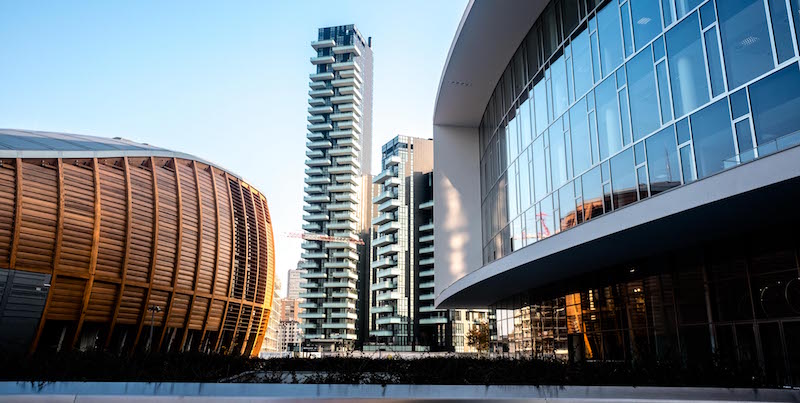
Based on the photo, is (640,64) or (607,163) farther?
(607,163)

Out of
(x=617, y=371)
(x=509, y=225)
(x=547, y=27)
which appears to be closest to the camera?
(x=617, y=371)

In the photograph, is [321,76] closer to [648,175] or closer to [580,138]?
[580,138]

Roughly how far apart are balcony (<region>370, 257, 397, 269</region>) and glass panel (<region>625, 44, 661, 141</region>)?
3390 inches

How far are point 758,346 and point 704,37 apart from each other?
7392 millimetres

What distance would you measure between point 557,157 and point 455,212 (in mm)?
13817

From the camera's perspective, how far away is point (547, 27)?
23.4 meters

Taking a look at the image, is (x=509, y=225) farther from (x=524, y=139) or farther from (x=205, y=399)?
(x=205, y=399)

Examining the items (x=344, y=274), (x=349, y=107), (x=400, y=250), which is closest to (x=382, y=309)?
(x=400, y=250)

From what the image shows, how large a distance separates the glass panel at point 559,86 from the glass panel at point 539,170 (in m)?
1.70

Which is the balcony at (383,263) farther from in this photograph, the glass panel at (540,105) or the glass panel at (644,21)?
the glass panel at (644,21)

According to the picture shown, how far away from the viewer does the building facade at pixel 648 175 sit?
12391 millimetres

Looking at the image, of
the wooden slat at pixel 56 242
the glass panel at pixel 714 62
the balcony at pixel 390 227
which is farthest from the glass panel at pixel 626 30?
the balcony at pixel 390 227

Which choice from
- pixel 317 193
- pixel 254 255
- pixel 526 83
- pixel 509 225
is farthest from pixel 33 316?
pixel 317 193

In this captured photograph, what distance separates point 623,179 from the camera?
55.3 feet
